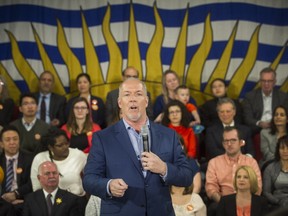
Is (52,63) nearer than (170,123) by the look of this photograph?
No

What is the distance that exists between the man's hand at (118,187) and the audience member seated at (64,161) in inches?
109

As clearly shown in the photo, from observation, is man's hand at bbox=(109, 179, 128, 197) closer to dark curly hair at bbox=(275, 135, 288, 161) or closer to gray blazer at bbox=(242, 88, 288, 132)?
dark curly hair at bbox=(275, 135, 288, 161)

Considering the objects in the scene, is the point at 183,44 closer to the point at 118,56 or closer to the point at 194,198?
the point at 118,56

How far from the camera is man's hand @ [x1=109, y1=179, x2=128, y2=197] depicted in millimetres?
2413

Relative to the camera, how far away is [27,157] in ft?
17.6

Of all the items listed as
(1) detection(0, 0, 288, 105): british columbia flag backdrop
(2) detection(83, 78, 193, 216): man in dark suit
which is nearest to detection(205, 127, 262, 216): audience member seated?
(1) detection(0, 0, 288, 105): british columbia flag backdrop

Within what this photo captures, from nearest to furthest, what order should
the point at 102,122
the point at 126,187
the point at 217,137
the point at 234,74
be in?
the point at 126,187
the point at 217,137
the point at 102,122
the point at 234,74

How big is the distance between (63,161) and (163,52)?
2498mm

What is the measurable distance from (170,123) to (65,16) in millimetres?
2222

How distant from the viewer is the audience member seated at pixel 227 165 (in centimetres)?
527

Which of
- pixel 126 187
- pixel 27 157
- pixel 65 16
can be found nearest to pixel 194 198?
pixel 27 157

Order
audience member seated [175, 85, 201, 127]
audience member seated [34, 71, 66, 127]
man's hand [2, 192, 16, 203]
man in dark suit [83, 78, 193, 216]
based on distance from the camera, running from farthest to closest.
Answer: audience member seated [34, 71, 66, 127] < audience member seated [175, 85, 201, 127] < man's hand [2, 192, 16, 203] < man in dark suit [83, 78, 193, 216]

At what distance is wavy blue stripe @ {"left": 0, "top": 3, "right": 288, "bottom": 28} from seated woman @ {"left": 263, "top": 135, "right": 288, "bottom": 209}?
93.3 inches


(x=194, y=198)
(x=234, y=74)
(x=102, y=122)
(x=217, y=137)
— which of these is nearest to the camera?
(x=194, y=198)
